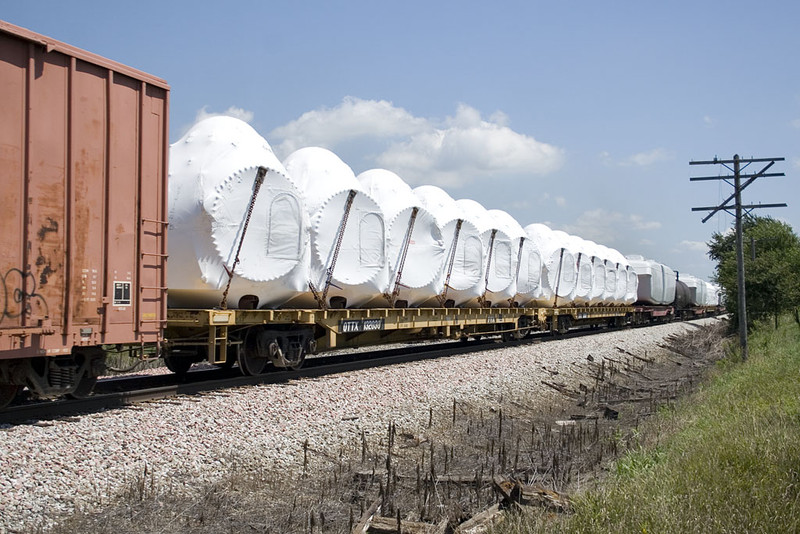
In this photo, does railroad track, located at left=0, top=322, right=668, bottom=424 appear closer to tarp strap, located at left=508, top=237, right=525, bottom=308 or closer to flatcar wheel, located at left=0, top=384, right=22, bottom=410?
flatcar wheel, located at left=0, top=384, right=22, bottom=410

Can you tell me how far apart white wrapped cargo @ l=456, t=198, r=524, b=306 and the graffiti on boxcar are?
46.6 ft

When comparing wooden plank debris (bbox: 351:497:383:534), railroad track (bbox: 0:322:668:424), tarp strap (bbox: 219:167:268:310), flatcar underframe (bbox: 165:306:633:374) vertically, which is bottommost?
wooden plank debris (bbox: 351:497:383:534)

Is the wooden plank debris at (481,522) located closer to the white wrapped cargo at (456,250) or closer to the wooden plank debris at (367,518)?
the wooden plank debris at (367,518)

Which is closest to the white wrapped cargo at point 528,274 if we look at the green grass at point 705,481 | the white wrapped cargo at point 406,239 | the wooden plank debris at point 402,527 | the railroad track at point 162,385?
the railroad track at point 162,385

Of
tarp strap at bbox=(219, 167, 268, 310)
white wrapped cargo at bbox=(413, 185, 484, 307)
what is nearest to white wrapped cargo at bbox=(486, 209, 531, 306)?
white wrapped cargo at bbox=(413, 185, 484, 307)

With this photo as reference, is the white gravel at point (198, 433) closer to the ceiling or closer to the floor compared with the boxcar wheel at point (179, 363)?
closer to the floor

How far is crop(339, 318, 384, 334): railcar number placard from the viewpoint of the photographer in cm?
1424

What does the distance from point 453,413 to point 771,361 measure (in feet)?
36.6

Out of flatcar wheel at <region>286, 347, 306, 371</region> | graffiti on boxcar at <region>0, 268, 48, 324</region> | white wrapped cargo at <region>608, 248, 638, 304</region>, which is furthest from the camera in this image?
white wrapped cargo at <region>608, 248, 638, 304</region>

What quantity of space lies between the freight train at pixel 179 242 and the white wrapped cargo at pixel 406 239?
53 mm

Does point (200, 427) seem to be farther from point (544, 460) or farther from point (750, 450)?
point (750, 450)

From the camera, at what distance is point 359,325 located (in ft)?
48.3

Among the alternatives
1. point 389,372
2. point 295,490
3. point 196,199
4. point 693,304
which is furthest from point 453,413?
point 693,304

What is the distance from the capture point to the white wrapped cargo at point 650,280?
4206 centimetres
